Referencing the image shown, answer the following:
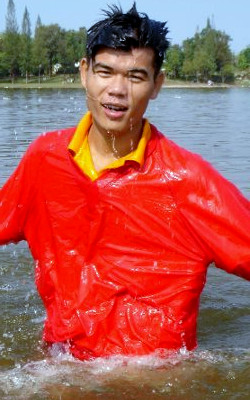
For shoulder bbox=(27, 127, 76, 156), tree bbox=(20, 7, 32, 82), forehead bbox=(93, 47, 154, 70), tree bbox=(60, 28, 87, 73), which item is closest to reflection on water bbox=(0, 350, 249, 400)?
shoulder bbox=(27, 127, 76, 156)

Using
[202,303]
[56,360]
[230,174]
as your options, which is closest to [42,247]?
[56,360]

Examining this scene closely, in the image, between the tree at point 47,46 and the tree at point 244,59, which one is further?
Answer: the tree at point 244,59

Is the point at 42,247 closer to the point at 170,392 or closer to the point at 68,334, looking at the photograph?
the point at 68,334

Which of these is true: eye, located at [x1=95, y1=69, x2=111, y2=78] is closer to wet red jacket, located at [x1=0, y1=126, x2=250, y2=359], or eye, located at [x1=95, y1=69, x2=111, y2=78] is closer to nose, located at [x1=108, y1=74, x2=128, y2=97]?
nose, located at [x1=108, y1=74, x2=128, y2=97]

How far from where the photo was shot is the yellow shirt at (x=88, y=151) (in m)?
3.33

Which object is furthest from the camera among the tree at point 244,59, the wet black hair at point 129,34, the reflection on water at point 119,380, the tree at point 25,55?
the tree at point 244,59

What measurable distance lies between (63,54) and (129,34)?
102m

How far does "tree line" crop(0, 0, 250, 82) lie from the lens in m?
102

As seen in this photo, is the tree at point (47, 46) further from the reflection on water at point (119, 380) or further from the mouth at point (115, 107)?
the mouth at point (115, 107)

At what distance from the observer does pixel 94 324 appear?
11.3ft

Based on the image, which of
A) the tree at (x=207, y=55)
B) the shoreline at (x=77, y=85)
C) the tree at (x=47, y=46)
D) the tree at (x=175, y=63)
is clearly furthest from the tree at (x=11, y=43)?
the tree at (x=207, y=55)

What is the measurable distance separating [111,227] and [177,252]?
340mm

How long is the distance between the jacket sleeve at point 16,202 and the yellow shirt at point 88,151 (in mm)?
287

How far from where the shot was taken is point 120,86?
321 cm
